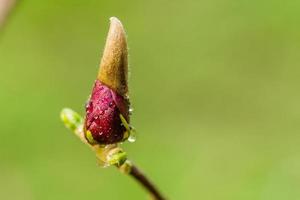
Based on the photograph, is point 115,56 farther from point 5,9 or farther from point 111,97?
point 5,9

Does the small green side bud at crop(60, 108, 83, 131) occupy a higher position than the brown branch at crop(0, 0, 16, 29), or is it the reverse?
the brown branch at crop(0, 0, 16, 29)

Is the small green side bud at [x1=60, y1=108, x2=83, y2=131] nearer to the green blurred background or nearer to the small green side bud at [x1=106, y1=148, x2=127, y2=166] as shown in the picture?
the small green side bud at [x1=106, y1=148, x2=127, y2=166]

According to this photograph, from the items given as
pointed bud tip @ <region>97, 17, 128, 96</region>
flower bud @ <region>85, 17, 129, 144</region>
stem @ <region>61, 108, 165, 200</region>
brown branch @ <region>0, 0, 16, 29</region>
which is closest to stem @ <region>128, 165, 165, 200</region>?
stem @ <region>61, 108, 165, 200</region>

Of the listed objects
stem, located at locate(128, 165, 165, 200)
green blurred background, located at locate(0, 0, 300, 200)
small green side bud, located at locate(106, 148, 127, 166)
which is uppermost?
small green side bud, located at locate(106, 148, 127, 166)

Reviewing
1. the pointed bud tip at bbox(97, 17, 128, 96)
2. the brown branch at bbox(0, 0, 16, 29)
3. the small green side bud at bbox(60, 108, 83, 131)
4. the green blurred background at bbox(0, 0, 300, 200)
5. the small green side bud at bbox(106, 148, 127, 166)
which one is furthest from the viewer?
the green blurred background at bbox(0, 0, 300, 200)

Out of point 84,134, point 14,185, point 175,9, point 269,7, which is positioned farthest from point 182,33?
point 84,134

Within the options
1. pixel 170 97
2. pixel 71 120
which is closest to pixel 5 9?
pixel 71 120
